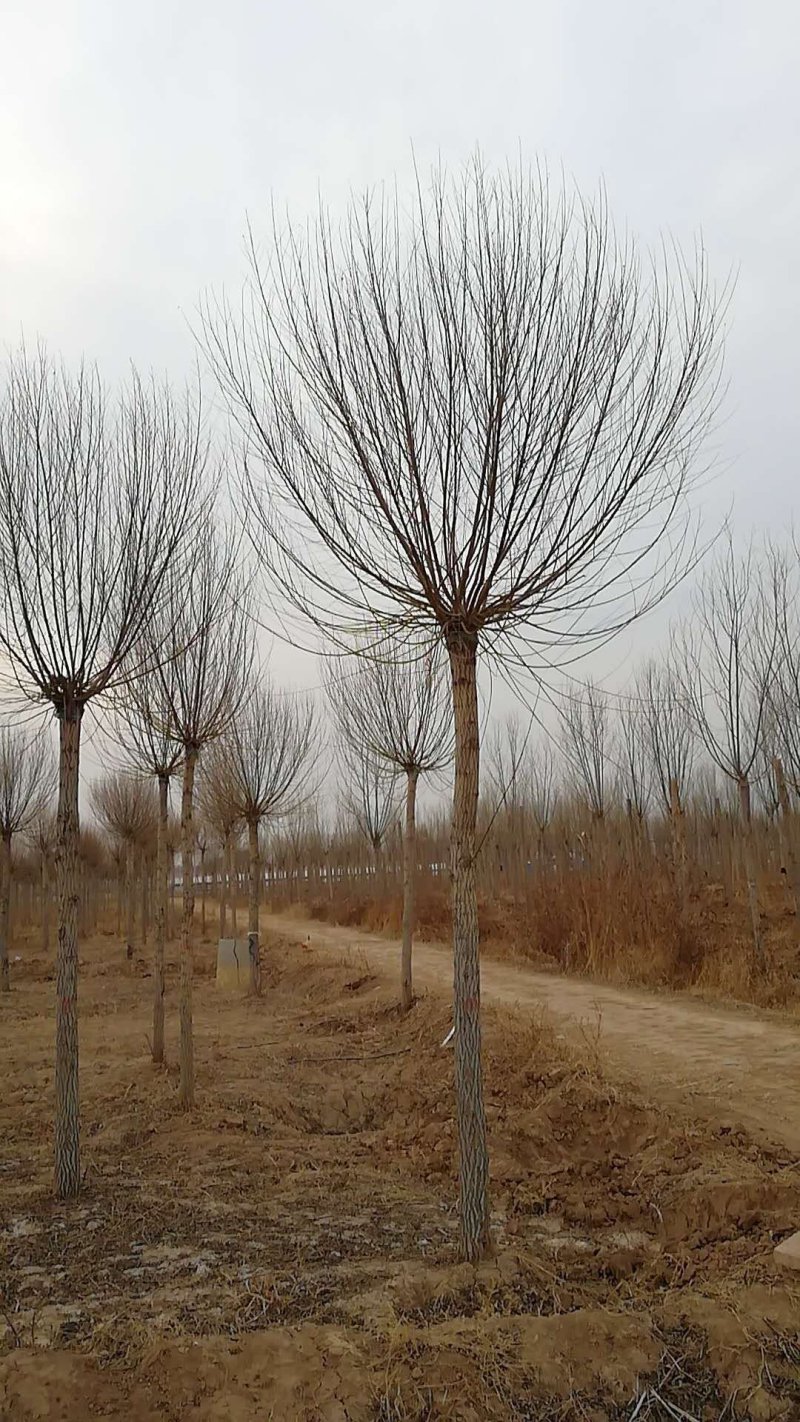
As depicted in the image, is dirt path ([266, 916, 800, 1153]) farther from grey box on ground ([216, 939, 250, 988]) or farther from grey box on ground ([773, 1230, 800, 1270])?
→ grey box on ground ([216, 939, 250, 988])

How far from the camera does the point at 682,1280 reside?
12.2 ft

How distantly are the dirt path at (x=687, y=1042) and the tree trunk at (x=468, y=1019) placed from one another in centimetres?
242

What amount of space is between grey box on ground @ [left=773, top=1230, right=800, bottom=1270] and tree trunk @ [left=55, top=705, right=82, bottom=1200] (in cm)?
369

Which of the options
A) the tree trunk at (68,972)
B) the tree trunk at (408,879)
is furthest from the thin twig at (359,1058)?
the tree trunk at (68,972)

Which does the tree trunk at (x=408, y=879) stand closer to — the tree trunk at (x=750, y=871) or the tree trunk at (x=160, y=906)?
the tree trunk at (x=160, y=906)

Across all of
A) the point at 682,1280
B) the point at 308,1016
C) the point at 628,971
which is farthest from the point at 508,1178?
the point at 628,971

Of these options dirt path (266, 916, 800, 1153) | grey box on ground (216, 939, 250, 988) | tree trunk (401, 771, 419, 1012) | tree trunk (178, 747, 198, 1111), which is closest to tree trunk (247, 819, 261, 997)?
grey box on ground (216, 939, 250, 988)

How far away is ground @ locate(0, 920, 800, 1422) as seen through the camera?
2.86 meters

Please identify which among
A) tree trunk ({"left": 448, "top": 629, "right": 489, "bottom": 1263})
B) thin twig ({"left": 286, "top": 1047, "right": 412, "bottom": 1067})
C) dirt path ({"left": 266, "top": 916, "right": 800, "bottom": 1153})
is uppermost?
tree trunk ({"left": 448, "top": 629, "right": 489, "bottom": 1263})

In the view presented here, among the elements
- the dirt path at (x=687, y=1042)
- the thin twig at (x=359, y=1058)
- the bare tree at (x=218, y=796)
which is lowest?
the thin twig at (x=359, y=1058)

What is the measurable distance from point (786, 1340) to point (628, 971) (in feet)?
33.0

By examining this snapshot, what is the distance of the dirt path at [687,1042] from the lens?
19.8 feet

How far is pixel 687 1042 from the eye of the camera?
8.18 meters

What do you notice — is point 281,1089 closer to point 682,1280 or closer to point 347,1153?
point 347,1153
